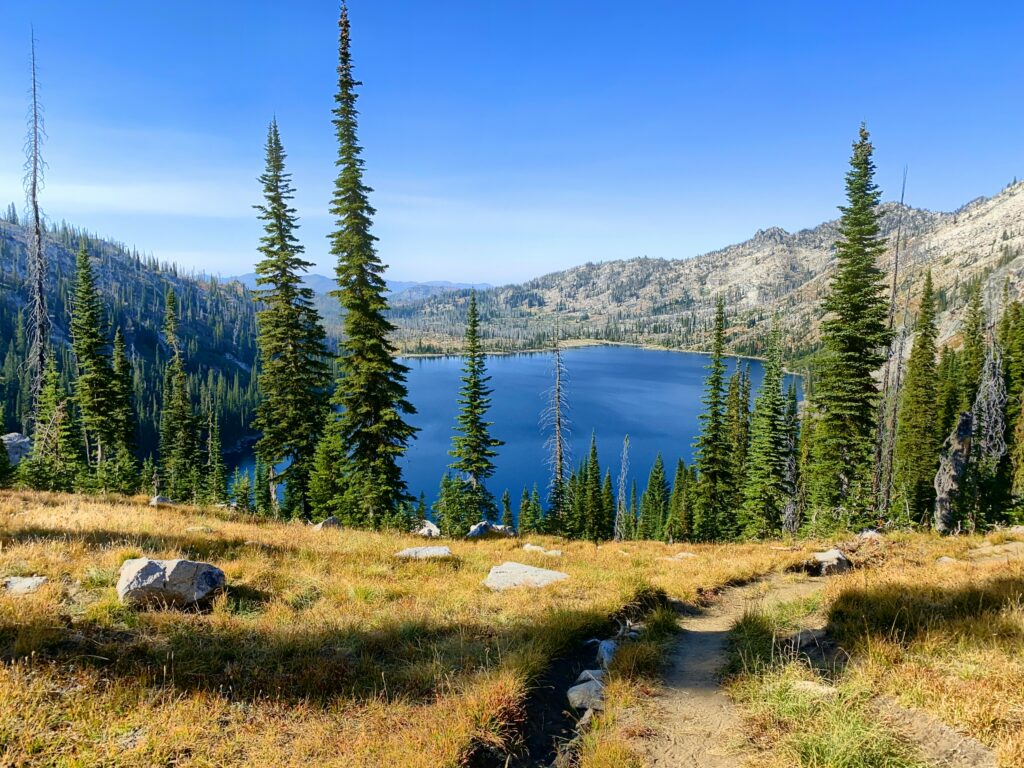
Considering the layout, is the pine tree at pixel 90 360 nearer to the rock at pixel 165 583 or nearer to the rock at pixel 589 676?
the rock at pixel 165 583

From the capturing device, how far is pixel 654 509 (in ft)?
246

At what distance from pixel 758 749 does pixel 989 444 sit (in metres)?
39.5

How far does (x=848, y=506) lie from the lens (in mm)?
22922

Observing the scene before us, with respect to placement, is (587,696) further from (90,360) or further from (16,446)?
(16,446)

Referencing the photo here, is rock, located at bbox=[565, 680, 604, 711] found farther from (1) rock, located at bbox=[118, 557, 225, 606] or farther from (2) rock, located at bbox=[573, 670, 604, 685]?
(1) rock, located at bbox=[118, 557, 225, 606]

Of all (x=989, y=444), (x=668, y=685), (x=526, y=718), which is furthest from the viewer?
(x=989, y=444)

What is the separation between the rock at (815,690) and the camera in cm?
510

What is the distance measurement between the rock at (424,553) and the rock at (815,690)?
835cm

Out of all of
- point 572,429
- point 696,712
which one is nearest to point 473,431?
point 696,712

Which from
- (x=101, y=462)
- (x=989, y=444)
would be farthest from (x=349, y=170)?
(x=989, y=444)

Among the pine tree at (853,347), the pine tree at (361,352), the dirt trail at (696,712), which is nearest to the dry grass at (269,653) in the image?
the dirt trail at (696,712)

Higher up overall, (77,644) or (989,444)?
(77,644)

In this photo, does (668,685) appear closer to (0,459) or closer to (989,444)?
(989,444)

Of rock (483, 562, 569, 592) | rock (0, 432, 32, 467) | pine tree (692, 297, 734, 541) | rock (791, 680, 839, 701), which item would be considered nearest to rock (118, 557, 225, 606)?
rock (483, 562, 569, 592)
